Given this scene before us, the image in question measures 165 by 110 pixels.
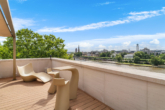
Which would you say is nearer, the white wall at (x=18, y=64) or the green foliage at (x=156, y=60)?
the green foliage at (x=156, y=60)

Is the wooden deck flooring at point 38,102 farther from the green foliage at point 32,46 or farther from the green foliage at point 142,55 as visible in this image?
the green foliage at point 32,46

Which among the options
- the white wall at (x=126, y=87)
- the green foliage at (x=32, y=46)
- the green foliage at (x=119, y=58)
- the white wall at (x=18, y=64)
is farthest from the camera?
the green foliage at (x=32, y=46)

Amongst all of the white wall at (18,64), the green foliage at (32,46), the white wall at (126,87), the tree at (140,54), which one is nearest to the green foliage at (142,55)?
the tree at (140,54)

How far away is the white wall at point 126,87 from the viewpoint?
156cm

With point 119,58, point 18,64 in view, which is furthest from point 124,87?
point 18,64

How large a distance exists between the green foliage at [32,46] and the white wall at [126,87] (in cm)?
1532

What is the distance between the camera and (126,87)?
1984mm

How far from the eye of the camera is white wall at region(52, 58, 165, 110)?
1.56 m

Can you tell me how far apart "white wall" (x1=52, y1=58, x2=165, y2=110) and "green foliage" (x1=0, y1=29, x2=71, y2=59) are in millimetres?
15323

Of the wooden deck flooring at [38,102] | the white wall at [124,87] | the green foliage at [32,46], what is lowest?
the wooden deck flooring at [38,102]

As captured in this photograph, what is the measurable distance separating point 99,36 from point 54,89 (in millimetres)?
2265

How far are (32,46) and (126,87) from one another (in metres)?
18.3

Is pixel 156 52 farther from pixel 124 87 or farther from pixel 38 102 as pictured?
pixel 38 102

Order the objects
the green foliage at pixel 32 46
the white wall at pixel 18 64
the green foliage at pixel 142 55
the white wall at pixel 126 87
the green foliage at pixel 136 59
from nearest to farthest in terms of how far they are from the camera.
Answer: the white wall at pixel 126 87, the green foliage at pixel 142 55, the green foliage at pixel 136 59, the white wall at pixel 18 64, the green foliage at pixel 32 46
